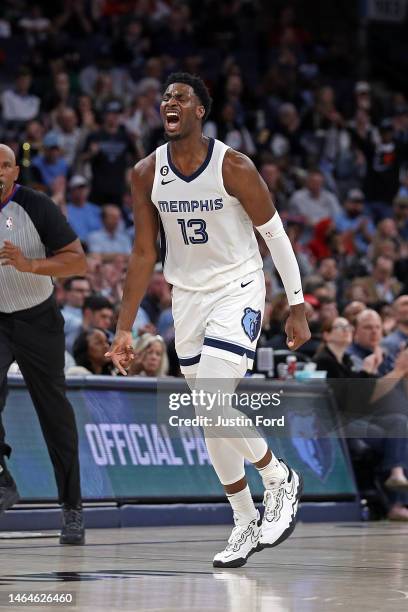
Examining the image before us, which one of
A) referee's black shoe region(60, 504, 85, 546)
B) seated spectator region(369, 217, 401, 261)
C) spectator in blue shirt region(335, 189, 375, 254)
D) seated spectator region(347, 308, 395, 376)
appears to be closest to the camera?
referee's black shoe region(60, 504, 85, 546)

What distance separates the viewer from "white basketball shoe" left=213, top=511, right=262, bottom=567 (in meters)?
6.96

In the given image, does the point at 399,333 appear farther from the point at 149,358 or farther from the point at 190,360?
the point at 190,360

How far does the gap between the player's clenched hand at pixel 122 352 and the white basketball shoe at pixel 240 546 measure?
3.40 ft

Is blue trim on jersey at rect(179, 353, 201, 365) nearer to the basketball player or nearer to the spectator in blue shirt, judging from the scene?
the basketball player

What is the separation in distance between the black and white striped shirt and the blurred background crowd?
2403 mm

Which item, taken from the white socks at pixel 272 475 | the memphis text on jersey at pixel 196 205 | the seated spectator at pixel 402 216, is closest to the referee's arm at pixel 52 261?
the memphis text on jersey at pixel 196 205

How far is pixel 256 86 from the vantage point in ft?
76.8

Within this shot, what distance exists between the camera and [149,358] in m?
10.8

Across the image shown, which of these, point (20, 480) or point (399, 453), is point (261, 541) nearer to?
point (20, 480)

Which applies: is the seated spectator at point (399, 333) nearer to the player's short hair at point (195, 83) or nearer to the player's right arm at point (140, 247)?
the player's right arm at point (140, 247)

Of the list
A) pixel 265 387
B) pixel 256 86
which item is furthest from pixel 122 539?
pixel 256 86

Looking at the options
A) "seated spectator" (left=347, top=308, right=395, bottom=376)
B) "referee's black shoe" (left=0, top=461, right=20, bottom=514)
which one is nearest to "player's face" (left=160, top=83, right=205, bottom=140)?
"referee's black shoe" (left=0, top=461, right=20, bottom=514)

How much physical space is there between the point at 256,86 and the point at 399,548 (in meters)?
16.0

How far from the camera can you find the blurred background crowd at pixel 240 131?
513 inches
